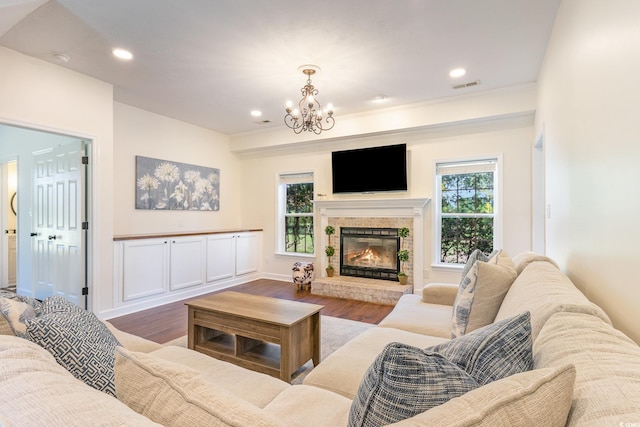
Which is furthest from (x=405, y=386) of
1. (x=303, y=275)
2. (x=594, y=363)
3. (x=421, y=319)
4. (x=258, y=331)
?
(x=303, y=275)

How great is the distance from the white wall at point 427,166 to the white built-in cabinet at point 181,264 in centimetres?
59

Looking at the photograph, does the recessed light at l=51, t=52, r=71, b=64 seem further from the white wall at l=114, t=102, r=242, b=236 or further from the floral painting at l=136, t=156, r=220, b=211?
the floral painting at l=136, t=156, r=220, b=211

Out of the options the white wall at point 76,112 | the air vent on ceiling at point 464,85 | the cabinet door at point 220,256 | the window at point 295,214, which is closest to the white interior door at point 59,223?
the white wall at point 76,112

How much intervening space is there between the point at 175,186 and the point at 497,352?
16.8 feet

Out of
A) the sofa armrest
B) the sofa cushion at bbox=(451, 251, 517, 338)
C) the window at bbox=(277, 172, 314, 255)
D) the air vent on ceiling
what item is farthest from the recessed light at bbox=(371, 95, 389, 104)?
the sofa cushion at bbox=(451, 251, 517, 338)

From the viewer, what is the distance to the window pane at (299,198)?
5664 millimetres

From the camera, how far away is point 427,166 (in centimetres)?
454

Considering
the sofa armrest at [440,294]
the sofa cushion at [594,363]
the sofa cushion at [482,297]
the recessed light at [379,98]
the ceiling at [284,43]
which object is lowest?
the sofa armrest at [440,294]

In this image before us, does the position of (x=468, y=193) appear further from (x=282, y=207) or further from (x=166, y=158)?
(x=166, y=158)

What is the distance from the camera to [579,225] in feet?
5.64

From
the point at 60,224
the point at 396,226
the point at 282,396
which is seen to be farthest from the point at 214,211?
→ the point at 282,396

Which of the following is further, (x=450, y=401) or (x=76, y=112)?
(x=76, y=112)

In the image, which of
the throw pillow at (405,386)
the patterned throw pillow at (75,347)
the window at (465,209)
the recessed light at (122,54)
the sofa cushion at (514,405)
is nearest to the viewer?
the sofa cushion at (514,405)

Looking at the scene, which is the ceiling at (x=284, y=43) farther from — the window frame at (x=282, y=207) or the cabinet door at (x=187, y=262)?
the cabinet door at (x=187, y=262)
